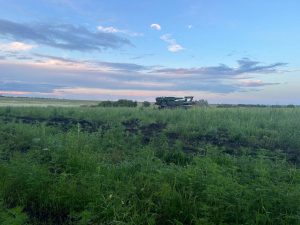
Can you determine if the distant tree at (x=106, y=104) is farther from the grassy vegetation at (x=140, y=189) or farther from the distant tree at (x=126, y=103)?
the grassy vegetation at (x=140, y=189)

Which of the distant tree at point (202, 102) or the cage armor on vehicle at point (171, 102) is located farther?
the distant tree at point (202, 102)

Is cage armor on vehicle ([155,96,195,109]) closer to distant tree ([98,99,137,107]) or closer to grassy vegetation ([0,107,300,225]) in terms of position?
distant tree ([98,99,137,107])

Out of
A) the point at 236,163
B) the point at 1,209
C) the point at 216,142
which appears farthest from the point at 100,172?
the point at 216,142

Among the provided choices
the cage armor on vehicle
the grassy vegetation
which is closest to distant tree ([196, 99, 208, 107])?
the cage armor on vehicle

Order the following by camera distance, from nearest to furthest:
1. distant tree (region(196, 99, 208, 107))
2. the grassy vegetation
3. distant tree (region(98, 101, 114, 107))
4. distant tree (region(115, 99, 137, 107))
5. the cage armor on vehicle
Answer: the grassy vegetation
the cage armor on vehicle
distant tree (region(196, 99, 208, 107))
distant tree (region(98, 101, 114, 107))
distant tree (region(115, 99, 137, 107))

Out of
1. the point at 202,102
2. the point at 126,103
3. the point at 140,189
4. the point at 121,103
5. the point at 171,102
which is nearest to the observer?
the point at 140,189

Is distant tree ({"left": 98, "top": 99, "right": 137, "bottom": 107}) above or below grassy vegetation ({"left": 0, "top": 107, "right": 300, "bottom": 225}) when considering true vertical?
above

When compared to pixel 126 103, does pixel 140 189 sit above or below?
below

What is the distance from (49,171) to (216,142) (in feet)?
19.7

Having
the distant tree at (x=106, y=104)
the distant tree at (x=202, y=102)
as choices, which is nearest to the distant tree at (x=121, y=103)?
the distant tree at (x=106, y=104)

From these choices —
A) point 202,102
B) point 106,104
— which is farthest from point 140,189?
point 106,104

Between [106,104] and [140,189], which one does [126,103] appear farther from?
[140,189]

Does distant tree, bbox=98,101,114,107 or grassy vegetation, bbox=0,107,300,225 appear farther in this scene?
distant tree, bbox=98,101,114,107

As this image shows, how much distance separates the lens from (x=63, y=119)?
1642cm
